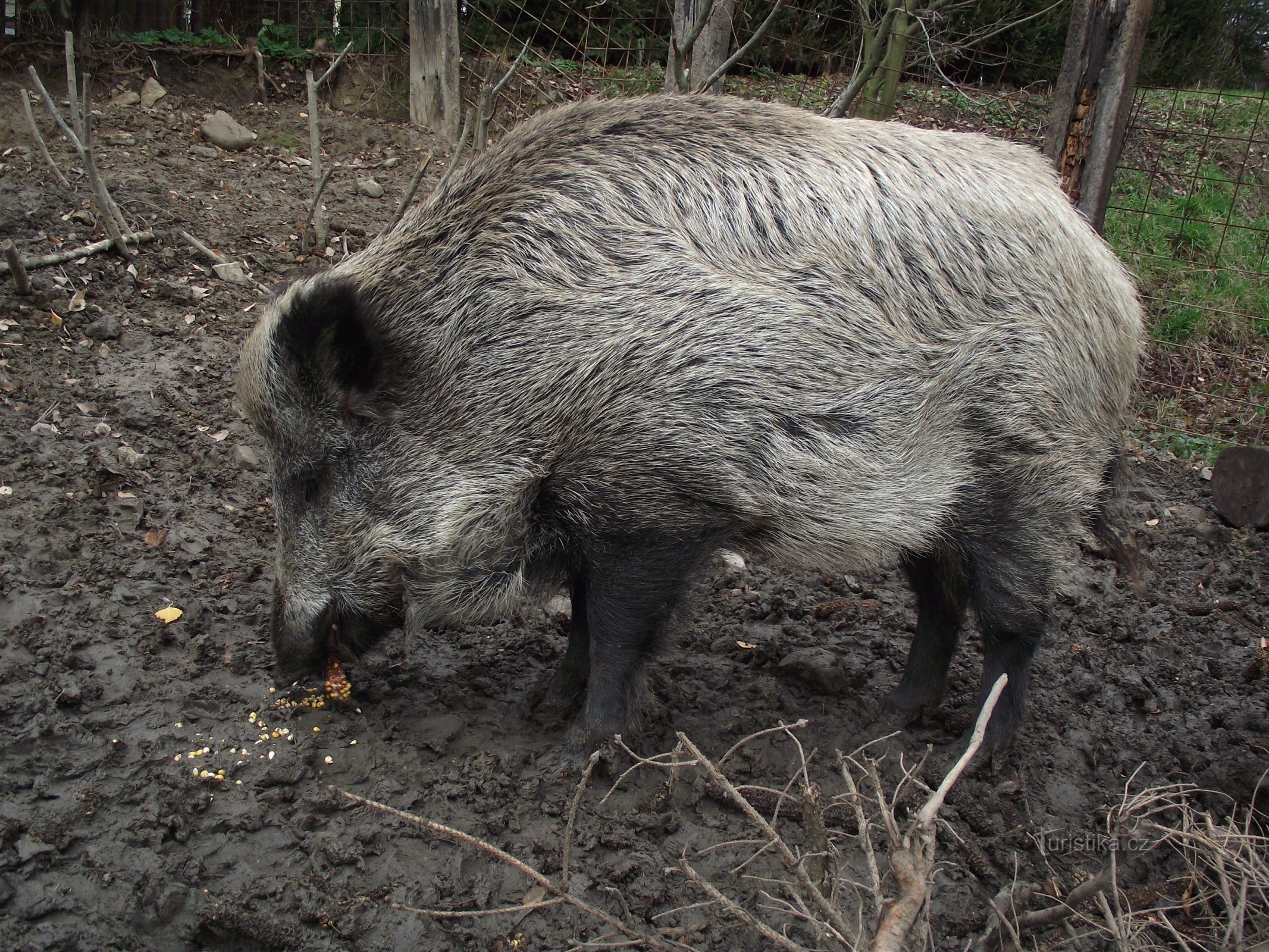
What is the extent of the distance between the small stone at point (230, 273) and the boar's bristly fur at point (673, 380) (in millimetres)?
2529

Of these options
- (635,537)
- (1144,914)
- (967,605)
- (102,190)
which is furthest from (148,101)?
(1144,914)

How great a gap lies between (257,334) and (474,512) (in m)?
0.87

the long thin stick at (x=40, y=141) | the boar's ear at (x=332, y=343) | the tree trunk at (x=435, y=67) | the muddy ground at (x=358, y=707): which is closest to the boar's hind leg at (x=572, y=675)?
the muddy ground at (x=358, y=707)

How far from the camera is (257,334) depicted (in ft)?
9.62

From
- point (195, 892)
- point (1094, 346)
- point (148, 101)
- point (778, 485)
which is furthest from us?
point (148, 101)

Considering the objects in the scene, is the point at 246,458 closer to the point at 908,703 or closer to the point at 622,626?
the point at 622,626

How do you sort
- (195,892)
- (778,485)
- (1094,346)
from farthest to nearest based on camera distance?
(1094,346)
(778,485)
(195,892)

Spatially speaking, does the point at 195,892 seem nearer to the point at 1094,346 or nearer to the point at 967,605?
the point at 967,605

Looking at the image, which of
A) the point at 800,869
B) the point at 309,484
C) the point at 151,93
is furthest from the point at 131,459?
the point at 151,93

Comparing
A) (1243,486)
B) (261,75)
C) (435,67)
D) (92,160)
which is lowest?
(1243,486)

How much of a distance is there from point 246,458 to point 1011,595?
3.26 m

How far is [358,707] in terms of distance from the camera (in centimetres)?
317

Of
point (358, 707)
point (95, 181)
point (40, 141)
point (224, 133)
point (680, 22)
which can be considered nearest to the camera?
point (358, 707)

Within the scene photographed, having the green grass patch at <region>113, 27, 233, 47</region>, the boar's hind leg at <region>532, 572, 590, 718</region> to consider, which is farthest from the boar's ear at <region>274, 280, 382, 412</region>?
the green grass patch at <region>113, 27, 233, 47</region>
